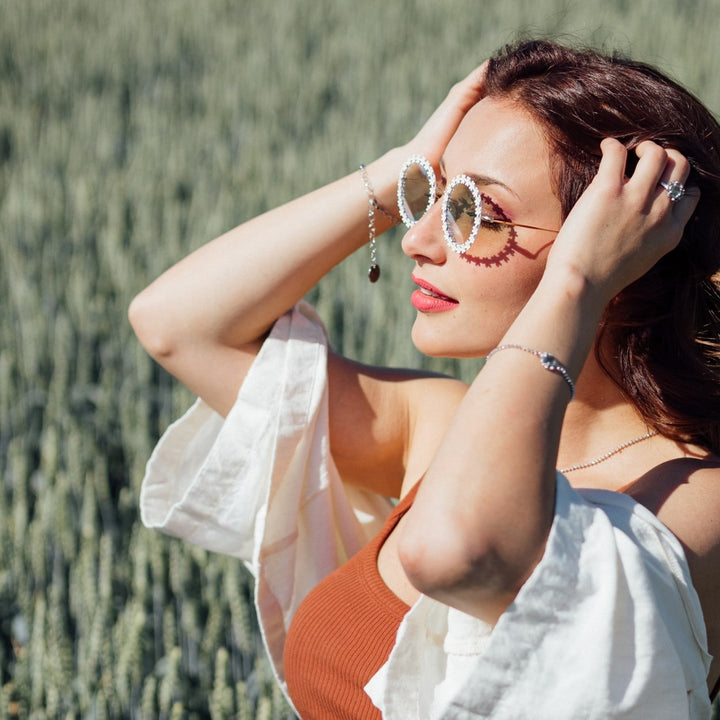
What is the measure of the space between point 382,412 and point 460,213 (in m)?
0.48

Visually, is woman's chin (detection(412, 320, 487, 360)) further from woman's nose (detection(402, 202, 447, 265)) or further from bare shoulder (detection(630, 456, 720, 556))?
bare shoulder (detection(630, 456, 720, 556))

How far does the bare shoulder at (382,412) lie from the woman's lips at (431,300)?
331 millimetres

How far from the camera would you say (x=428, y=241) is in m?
1.58

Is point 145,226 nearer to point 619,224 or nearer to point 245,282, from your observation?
point 245,282

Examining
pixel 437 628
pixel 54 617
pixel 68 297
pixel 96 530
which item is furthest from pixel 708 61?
pixel 437 628

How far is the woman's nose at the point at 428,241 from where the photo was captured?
5.17 ft

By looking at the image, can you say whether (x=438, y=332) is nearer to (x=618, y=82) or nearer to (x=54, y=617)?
(x=618, y=82)

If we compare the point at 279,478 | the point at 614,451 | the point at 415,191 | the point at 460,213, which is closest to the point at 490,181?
the point at 460,213

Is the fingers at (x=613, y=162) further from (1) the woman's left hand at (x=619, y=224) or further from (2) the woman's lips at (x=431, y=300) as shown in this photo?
(2) the woman's lips at (x=431, y=300)

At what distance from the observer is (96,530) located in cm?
274

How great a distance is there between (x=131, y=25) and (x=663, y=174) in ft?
22.5

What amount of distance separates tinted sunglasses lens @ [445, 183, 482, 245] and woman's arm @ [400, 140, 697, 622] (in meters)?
0.20

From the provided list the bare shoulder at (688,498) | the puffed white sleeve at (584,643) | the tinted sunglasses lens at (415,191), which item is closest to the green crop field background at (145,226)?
the tinted sunglasses lens at (415,191)

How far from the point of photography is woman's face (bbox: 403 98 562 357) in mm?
1542
